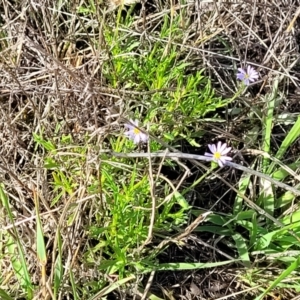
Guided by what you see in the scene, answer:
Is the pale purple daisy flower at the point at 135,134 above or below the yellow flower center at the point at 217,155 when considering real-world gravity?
above

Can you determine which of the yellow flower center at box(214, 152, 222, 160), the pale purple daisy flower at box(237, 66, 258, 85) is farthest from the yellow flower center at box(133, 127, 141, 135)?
the pale purple daisy flower at box(237, 66, 258, 85)

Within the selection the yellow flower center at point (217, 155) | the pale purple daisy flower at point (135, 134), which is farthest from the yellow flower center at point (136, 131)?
the yellow flower center at point (217, 155)

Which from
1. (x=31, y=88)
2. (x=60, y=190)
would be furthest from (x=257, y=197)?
(x=31, y=88)

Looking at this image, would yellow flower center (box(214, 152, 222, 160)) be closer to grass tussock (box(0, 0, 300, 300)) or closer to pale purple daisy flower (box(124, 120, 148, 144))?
grass tussock (box(0, 0, 300, 300))

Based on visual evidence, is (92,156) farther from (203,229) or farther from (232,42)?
(232,42)

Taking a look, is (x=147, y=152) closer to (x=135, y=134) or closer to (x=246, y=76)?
(x=135, y=134)

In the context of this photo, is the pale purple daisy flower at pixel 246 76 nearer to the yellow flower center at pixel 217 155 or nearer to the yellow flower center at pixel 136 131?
the yellow flower center at pixel 217 155

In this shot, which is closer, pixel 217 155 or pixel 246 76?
pixel 217 155

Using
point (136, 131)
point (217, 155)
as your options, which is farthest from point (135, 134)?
point (217, 155)

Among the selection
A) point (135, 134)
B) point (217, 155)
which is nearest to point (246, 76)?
point (217, 155)
